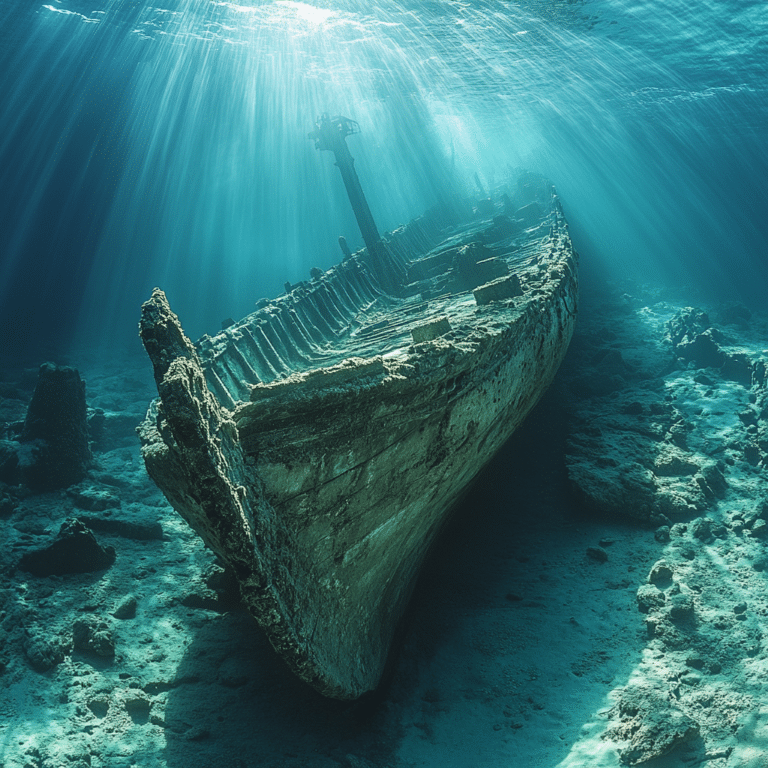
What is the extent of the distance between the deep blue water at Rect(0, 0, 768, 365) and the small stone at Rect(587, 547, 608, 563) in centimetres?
1697

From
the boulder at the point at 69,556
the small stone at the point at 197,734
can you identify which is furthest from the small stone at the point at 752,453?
the boulder at the point at 69,556

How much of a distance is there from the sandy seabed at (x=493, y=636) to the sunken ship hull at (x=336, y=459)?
0.68 meters

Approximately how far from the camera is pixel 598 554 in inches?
239

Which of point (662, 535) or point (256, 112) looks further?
point (256, 112)

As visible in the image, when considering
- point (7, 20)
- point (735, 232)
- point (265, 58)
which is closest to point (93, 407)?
point (7, 20)

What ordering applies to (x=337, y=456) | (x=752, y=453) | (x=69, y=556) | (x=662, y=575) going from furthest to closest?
1. (x=752, y=453)
2. (x=69, y=556)
3. (x=662, y=575)
4. (x=337, y=456)

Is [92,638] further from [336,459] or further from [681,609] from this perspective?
[681,609]

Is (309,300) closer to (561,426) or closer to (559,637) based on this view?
(561,426)

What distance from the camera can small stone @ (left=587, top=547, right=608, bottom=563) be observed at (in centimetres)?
605

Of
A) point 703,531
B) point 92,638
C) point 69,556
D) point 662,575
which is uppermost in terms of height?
point 703,531

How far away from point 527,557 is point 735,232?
1298 inches

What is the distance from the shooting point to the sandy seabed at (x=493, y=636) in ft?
13.2

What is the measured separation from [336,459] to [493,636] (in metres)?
2.84

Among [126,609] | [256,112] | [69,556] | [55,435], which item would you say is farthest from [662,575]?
[256,112]
